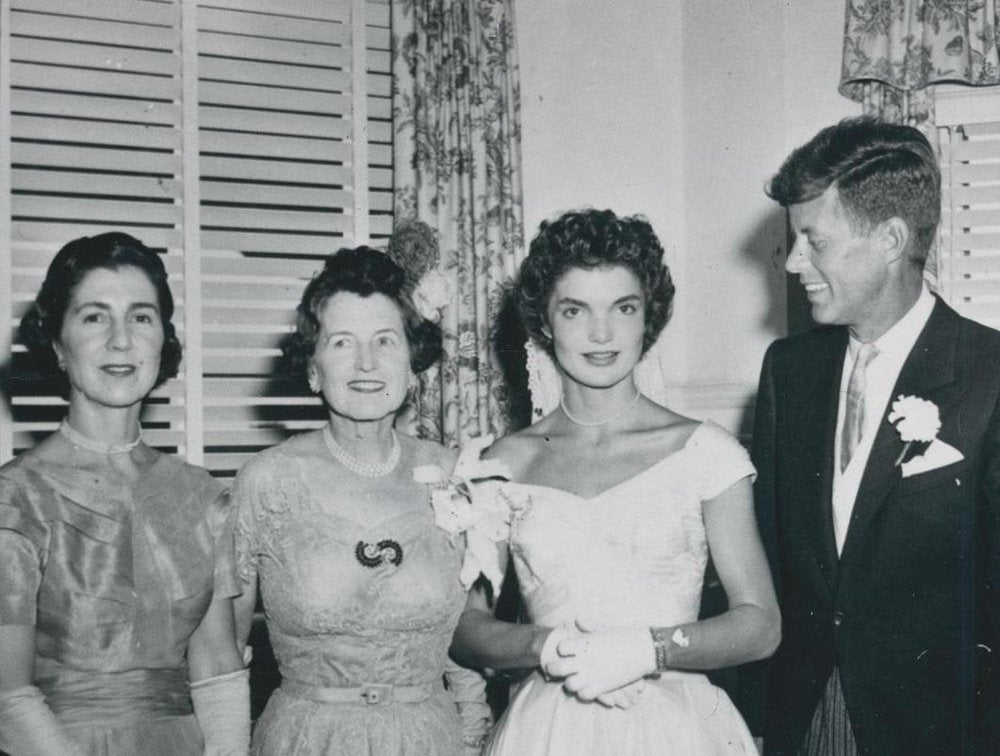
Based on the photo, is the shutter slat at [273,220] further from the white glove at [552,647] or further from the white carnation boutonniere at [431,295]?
the white glove at [552,647]

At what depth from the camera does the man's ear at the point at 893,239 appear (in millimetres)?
2299

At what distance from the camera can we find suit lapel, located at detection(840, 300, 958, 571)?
2.17 m

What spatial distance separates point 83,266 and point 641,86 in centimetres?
304

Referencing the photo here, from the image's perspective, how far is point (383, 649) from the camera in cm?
220

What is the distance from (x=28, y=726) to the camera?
1.83 meters

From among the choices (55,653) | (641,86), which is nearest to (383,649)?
(55,653)

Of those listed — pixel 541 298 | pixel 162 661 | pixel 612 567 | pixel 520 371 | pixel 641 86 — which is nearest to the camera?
pixel 162 661

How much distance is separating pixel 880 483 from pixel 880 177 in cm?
68

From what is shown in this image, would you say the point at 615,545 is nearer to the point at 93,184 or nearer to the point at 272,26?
the point at 93,184

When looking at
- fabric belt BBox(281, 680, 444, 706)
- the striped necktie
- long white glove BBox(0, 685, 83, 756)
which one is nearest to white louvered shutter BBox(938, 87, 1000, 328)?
the striped necktie

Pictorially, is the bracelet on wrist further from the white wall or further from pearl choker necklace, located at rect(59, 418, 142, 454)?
the white wall

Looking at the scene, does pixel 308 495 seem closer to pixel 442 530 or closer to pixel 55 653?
pixel 442 530

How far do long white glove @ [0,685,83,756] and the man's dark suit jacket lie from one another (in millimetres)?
1472

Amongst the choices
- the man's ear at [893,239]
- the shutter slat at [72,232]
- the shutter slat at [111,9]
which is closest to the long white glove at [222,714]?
the man's ear at [893,239]
